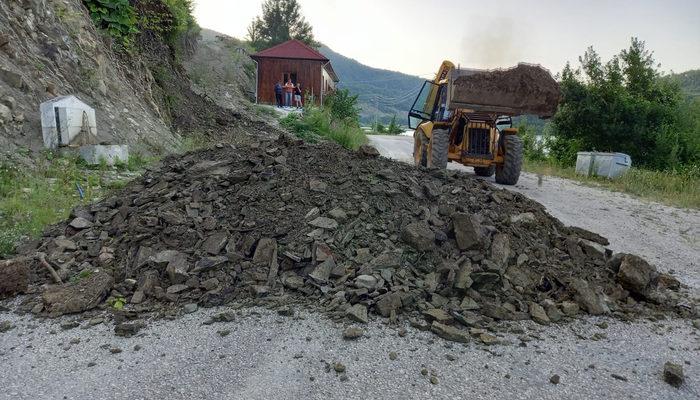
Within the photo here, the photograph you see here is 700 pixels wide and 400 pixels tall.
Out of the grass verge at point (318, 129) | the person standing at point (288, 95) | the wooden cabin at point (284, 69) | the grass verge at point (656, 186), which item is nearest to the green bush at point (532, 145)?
the grass verge at point (656, 186)

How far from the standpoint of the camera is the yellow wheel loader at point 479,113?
896cm

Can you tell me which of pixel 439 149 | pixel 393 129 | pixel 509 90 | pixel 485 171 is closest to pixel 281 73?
pixel 393 129

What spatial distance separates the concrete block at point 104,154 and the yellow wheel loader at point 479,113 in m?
6.36

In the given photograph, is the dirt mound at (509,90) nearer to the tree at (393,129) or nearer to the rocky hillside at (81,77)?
the rocky hillside at (81,77)

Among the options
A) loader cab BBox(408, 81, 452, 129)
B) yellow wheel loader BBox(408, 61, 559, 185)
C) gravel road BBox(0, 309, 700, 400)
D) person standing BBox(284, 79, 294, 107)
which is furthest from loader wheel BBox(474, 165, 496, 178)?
person standing BBox(284, 79, 294, 107)

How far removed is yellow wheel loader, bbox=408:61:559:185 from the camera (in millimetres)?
8961

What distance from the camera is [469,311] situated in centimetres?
367

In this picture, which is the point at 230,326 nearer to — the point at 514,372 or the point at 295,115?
the point at 514,372

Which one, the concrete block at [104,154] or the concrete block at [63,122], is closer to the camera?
the concrete block at [63,122]

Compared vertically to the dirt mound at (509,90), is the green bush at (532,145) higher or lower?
lower

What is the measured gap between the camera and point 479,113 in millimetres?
10133

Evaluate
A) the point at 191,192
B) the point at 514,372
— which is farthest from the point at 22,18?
the point at 514,372

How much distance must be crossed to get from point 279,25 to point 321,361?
184 ft

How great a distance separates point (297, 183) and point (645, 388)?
152 inches
